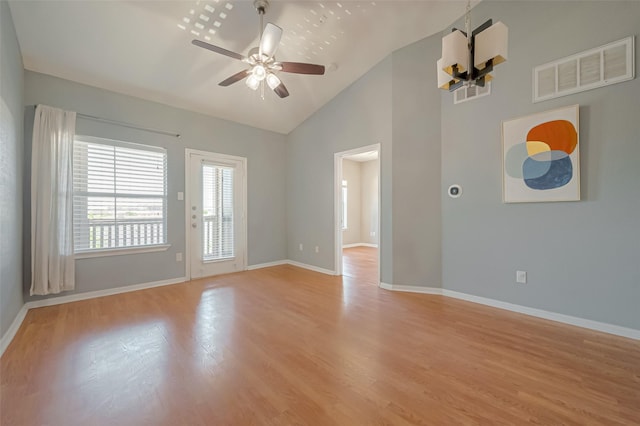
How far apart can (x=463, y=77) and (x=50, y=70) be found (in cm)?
450

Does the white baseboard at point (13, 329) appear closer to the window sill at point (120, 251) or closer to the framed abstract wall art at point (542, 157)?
the window sill at point (120, 251)

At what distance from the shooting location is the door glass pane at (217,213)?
4.43 metres

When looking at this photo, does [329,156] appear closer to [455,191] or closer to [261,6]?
[455,191]

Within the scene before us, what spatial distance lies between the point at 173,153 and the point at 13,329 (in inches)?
105

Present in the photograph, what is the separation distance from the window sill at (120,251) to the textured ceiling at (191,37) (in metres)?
2.20

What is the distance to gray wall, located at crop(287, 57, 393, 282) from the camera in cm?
380

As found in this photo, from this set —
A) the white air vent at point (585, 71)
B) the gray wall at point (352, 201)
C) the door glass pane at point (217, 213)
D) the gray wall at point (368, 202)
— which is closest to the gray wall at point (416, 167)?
the white air vent at point (585, 71)

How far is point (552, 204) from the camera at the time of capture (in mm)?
2695

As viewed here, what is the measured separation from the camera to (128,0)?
2.53m

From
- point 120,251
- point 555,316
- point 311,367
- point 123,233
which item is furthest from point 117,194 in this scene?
point 555,316

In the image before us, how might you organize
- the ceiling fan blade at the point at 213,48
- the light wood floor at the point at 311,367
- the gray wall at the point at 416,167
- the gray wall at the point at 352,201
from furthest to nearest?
the gray wall at the point at 352,201 → the gray wall at the point at 416,167 → the ceiling fan blade at the point at 213,48 → the light wood floor at the point at 311,367

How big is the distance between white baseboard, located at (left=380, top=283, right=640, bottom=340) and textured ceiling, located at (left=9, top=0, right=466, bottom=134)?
11.2ft

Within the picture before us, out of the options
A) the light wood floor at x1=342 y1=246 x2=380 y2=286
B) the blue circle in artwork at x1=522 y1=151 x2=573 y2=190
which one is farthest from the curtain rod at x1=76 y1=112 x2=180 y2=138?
the blue circle in artwork at x1=522 y1=151 x2=573 y2=190

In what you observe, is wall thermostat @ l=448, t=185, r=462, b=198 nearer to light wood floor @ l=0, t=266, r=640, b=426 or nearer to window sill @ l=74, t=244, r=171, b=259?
light wood floor @ l=0, t=266, r=640, b=426
